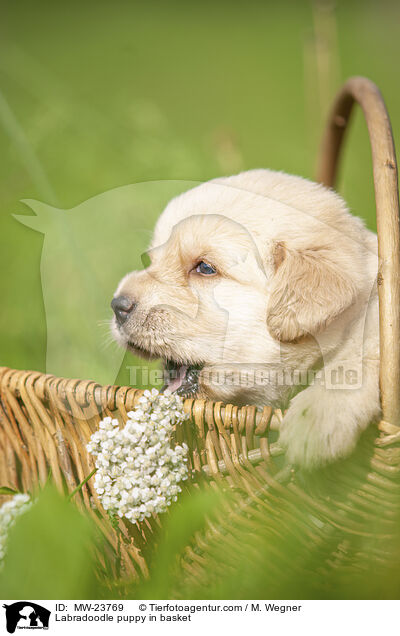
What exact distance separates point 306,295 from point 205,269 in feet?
1.34

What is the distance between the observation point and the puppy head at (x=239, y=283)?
5.35 ft

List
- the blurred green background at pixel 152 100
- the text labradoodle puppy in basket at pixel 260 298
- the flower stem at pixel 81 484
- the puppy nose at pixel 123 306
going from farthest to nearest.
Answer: the blurred green background at pixel 152 100 < the puppy nose at pixel 123 306 < the text labradoodle puppy in basket at pixel 260 298 < the flower stem at pixel 81 484

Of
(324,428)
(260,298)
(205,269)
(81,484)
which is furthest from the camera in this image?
(205,269)

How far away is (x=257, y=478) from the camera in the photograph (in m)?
1.37

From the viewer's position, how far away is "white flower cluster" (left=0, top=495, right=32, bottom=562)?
1.38m

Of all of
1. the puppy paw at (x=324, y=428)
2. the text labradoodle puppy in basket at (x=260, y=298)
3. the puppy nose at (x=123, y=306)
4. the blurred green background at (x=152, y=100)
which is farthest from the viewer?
the blurred green background at (x=152, y=100)

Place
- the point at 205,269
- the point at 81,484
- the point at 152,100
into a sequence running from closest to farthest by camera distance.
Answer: the point at 81,484 < the point at 205,269 < the point at 152,100

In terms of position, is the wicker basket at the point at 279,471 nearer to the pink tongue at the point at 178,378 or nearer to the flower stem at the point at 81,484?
the flower stem at the point at 81,484

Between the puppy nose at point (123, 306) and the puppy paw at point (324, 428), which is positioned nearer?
the puppy paw at point (324, 428)

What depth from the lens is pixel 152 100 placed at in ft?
15.7

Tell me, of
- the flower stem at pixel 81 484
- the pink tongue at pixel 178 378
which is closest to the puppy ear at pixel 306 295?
the pink tongue at pixel 178 378

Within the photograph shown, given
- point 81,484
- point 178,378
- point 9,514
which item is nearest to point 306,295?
point 178,378
